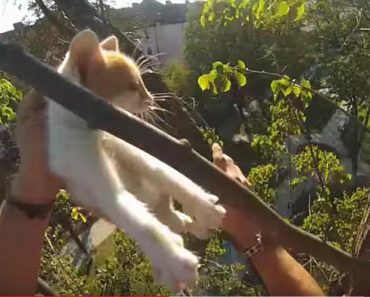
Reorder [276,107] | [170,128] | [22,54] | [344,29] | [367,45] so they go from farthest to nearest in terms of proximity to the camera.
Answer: [344,29] → [367,45] → [276,107] → [170,128] → [22,54]

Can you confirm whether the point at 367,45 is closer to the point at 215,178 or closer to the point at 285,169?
the point at 285,169

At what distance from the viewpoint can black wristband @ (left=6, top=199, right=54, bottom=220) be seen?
1.04m

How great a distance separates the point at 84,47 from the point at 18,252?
358 mm

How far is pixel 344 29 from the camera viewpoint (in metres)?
6.64

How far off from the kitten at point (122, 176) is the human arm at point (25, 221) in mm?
25

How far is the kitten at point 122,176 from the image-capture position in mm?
919

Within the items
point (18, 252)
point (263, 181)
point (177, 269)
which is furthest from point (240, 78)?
point (263, 181)

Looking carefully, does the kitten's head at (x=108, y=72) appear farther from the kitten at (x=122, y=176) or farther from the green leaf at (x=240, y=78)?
the green leaf at (x=240, y=78)

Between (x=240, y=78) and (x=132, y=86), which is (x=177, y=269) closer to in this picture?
(x=132, y=86)

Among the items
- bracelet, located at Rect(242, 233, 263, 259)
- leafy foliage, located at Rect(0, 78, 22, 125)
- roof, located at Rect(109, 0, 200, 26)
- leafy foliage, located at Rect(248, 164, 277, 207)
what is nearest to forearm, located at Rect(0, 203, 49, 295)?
bracelet, located at Rect(242, 233, 263, 259)

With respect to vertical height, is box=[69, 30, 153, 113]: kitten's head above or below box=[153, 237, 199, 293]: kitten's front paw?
above

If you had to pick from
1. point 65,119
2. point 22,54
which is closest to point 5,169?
point 65,119

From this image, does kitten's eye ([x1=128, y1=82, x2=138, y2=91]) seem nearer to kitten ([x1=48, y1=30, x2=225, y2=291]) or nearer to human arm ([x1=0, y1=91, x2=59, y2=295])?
kitten ([x1=48, y1=30, x2=225, y2=291])

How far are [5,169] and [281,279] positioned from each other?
0.89 metres
